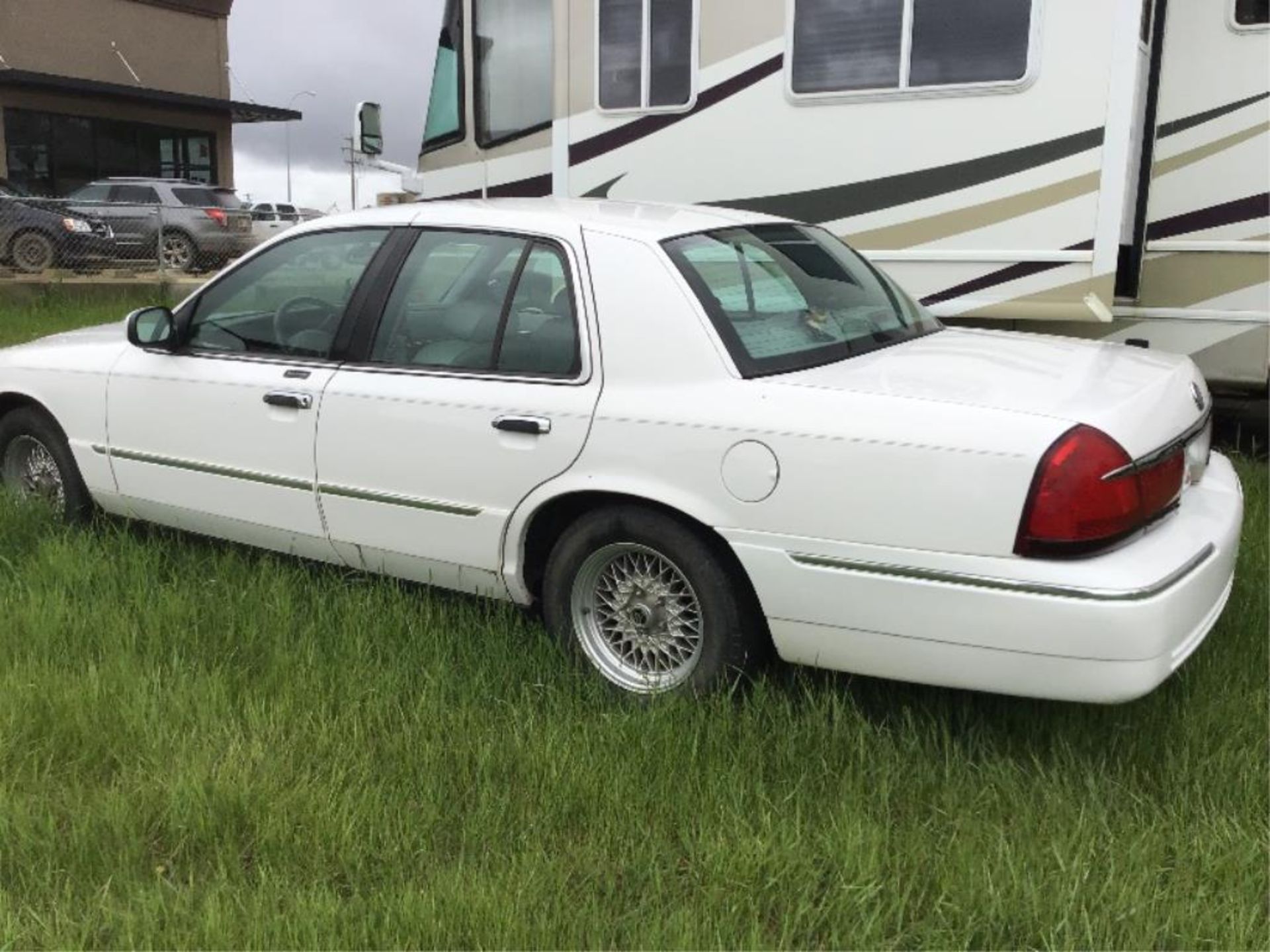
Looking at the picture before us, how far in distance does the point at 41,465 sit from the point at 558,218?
2.77 metres

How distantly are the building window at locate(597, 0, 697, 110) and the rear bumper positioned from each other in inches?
156

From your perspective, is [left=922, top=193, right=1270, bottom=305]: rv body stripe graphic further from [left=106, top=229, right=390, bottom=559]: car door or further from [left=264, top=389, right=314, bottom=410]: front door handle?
[left=264, top=389, right=314, bottom=410]: front door handle

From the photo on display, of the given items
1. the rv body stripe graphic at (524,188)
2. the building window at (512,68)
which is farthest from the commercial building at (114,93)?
the rv body stripe graphic at (524,188)

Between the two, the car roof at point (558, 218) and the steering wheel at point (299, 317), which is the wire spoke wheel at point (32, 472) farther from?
the car roof at point (558, 218)

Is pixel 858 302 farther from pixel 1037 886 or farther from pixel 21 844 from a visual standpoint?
pixel 21 844

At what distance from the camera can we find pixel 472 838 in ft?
9.27

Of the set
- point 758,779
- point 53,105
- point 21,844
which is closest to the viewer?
point 21,844

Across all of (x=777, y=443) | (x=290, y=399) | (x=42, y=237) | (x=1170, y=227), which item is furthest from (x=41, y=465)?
(x=42, y=237)

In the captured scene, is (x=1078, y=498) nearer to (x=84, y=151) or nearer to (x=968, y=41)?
(x=968, y=41)

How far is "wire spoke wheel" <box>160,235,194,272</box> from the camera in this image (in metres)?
17.3

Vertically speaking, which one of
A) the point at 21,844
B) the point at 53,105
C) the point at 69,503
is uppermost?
the point at 53,105

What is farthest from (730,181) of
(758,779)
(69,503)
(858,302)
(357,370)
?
(758,779)

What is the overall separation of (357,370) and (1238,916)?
9.64 feet

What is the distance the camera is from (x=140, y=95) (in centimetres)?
2533
